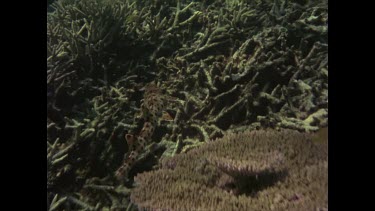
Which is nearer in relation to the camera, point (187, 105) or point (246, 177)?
point (246, 177)

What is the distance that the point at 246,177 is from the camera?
178cm

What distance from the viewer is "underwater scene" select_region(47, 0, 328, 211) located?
5.85ft

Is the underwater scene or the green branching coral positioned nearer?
the green branching coral

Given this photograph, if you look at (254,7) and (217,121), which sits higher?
(254,7)

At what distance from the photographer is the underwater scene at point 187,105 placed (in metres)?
1.78

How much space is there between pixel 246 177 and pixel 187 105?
2.43ft

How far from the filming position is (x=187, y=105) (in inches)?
92.7

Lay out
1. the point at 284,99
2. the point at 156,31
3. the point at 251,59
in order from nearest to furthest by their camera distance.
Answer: the point at 284,99 → the point at 251,59 → the point at 156,31

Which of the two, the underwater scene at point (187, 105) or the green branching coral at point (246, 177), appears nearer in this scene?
the green branching coral at point (246, 177)

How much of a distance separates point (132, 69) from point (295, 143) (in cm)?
140

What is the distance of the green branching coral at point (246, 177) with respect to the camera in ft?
5.39

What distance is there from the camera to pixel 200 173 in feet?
6.29
